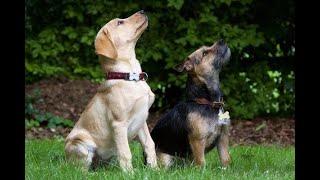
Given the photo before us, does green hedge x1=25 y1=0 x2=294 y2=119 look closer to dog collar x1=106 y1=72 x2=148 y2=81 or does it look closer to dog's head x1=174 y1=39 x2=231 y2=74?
dog's head x1=174 y1=39 x2=231 y2=74

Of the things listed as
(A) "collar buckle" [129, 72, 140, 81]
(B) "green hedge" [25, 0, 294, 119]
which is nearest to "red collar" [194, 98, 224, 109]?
(A) "collar buckle" [129, 72, 140, 81]

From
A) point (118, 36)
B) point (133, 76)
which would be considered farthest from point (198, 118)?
point (118, 36)

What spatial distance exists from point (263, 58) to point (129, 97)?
5.92 metres

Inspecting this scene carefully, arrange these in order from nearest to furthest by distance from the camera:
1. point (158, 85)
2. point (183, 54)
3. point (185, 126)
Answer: point (185, 126) → point (183, 54) → point (158, 85)

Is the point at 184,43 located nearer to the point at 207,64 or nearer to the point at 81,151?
the point at 207,64

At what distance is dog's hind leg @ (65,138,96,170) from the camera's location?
21.4ft

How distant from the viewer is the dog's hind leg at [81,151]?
654 cm

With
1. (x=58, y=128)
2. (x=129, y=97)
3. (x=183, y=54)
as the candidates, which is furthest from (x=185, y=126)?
(x=58, y=128)

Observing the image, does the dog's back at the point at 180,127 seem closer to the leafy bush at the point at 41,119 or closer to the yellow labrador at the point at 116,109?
the yellow labrador at the point at 116,109

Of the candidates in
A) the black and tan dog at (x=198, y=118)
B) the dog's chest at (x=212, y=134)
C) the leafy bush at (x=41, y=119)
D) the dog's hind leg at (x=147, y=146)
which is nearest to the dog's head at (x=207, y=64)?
the black and tan dog at (x=198, y=118)

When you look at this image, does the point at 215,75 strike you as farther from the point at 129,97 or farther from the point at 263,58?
the point at 263,58

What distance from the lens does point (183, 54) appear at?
11.1 m

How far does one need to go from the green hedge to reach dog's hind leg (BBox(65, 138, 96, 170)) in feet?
15.1

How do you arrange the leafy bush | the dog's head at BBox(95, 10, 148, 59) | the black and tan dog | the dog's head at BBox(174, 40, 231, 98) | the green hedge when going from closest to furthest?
the dog's head at BBox(95, 10, 148, 59) < the black and tan dog < the dog's head at BBox(174, 40, 231, 98) < the green hedge < the leafy bush
